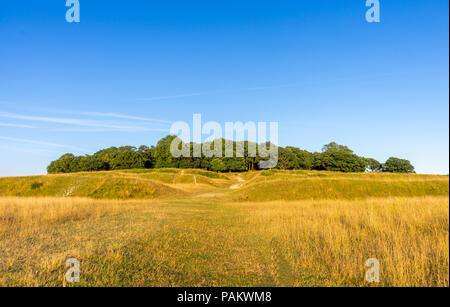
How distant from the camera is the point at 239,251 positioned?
812 centimetres

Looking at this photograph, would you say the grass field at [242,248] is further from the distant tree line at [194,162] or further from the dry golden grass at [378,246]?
the distant tree line at [194,162]

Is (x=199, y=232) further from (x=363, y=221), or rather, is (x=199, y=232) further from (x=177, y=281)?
(x=363, y=221)

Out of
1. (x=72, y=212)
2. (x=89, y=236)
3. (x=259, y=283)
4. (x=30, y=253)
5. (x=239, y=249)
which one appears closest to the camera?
(x=259, y=283)

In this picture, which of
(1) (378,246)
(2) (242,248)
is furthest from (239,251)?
(1) (378,246)

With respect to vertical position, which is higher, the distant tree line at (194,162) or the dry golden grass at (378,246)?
the distant tree line at (194,162)

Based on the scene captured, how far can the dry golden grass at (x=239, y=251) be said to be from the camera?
5.66 meters

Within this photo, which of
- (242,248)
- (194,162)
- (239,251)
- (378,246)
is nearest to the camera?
(378,246)

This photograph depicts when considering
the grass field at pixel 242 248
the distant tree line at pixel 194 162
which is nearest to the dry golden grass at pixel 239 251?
the grass field at pixel 242 248

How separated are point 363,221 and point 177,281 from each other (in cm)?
892

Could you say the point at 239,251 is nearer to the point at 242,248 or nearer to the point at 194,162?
the point at 242,248

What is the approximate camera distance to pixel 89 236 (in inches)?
377

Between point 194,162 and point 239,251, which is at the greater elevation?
point 194,162

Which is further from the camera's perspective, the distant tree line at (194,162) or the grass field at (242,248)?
the distant tree line at (194,162)
